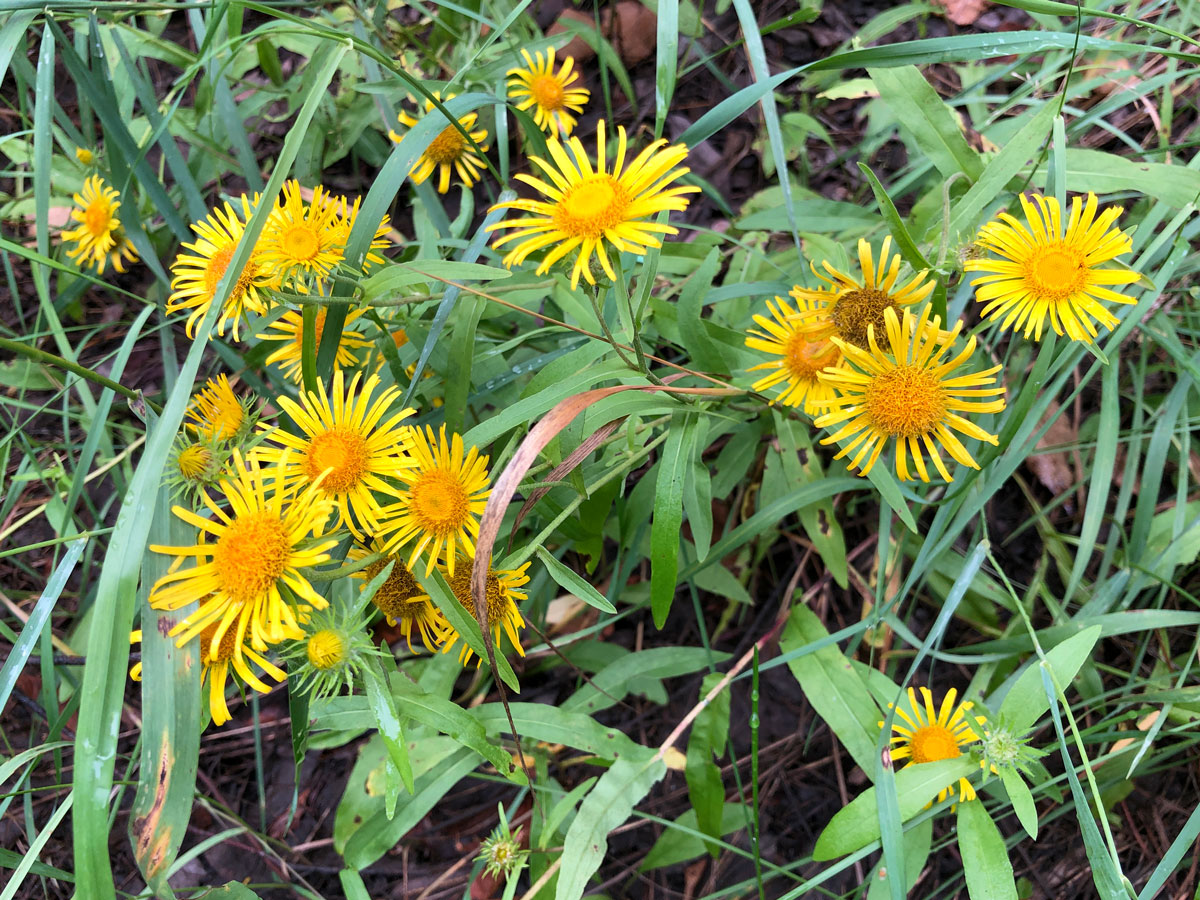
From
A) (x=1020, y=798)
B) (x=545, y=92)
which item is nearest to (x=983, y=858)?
(x=1020, y=798)

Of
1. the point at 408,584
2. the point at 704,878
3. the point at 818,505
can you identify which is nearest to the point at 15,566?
the point at 408,584

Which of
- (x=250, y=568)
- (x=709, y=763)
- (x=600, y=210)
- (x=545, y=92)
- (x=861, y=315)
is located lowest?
(x=709, y=763)

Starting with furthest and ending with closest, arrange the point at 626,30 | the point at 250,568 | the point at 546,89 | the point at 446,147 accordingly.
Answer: the point at 626,30, the point at 546,89, the point at 446,147, the point at 250,568

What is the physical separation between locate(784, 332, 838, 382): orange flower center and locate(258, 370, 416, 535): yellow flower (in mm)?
803

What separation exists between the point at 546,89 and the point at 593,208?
1.20m

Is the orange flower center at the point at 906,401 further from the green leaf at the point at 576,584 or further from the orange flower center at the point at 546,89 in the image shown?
the orange flower center at the point at 546,89

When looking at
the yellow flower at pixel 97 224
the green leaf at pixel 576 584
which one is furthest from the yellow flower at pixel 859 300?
the yellow flower at pixel 97 224

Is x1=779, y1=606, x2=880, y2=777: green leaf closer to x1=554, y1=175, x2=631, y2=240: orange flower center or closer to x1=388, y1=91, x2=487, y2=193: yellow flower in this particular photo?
x1=554, y1=175, x2=631, y2=240: orange flower center

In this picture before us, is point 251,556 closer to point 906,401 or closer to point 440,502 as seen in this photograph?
point 440,502

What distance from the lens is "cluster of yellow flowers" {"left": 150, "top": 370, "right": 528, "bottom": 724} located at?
52.4 inches

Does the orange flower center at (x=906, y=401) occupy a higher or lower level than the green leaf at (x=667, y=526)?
higher

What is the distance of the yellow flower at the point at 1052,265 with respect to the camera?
1.52m

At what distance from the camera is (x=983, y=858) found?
1.53 m

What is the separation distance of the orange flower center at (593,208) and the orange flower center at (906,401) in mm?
583
